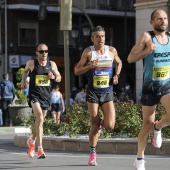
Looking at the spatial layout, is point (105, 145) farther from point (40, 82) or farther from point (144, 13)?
point (144, 13)

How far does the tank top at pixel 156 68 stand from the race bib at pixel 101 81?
1.87 m

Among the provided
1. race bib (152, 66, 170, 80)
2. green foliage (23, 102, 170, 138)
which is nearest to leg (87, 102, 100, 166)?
race bib (152, 66, 170, 80)

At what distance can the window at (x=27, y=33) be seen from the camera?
5097 centimetres

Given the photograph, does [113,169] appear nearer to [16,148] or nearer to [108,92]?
[108,92]

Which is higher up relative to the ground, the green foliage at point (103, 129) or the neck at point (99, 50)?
the neck at point (99, 50)

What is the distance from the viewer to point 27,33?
51688 mm

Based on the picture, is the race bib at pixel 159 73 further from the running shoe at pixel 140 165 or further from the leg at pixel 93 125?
the leg at pixel 93 125

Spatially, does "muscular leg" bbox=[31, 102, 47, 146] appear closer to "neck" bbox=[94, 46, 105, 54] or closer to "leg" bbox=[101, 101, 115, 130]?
"leg" bbox=[101, 101, 115, 130]

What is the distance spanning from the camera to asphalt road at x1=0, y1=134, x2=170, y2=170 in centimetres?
1116

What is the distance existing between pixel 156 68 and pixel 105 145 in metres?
4.73

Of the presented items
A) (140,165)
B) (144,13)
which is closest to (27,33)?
(144,13)

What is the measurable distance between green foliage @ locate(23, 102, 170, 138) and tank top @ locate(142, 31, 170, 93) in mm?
4514

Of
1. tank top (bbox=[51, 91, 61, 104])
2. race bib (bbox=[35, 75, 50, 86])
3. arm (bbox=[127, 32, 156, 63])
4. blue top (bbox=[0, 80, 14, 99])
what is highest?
arm (bbox=[127, 32, 156, 63])

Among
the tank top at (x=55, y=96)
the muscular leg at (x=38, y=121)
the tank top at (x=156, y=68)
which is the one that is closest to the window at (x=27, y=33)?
the tank top at (x=55, y=96)
